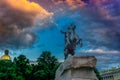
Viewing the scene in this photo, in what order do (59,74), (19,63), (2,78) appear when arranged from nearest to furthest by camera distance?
(59,74)
(2,78)
(19,63)

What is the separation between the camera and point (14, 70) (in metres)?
44.1

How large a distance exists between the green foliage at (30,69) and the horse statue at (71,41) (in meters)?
17.0

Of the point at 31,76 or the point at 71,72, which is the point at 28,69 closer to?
the point at 31,76

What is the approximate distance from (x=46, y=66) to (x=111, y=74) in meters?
50.8

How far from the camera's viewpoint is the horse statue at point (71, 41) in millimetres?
24109

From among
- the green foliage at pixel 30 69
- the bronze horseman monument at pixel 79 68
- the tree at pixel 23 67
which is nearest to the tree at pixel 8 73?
the green foliage at pixel 30 69

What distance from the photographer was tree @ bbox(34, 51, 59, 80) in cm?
4412

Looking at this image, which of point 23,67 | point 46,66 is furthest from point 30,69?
point 46,66

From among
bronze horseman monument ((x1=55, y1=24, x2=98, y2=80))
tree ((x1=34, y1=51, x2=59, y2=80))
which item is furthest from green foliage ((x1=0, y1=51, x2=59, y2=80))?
bronze horseman monument ((x1=55, y1=24, x2=98, y2=80))

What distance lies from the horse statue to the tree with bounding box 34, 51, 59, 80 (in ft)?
55.0

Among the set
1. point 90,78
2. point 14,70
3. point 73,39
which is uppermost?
point 14,70

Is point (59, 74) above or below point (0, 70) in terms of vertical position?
below

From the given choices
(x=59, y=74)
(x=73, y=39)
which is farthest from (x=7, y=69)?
(x=59, y=74)

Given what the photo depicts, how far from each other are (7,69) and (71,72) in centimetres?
2717
